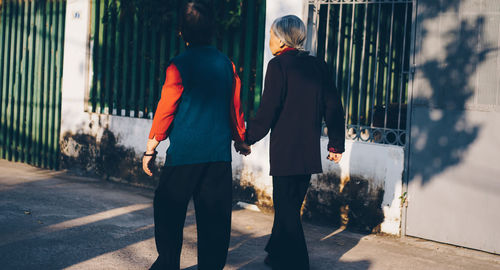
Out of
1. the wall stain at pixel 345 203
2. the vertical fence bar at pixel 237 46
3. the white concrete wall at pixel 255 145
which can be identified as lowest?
the wall stain at pixel 345 203

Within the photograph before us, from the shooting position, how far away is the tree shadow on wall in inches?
207

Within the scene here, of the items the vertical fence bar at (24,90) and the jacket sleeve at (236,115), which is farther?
the vertical fence bar at (24,90)

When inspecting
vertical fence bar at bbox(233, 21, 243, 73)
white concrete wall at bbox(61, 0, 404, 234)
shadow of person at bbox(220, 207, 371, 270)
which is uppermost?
vertical fence bar at bbox(233, 21, 243, 73)

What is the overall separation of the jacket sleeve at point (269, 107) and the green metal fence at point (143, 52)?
2583 mm

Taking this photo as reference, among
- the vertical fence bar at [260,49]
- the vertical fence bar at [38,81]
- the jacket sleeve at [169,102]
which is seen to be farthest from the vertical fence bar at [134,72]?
the jacket sleeve at [169,102]

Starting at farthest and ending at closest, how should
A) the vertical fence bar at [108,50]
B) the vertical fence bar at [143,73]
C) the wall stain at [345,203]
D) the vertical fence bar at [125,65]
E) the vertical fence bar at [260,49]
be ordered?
the vertical fence bar at [108,50]
the vertical fence bar at [125,65]
the vertical fence bar at [143,73]
the vertical fence bar at [260,49]
the wall stain at [345,203]

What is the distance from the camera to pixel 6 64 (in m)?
9.24

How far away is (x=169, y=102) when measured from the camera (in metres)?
3.50

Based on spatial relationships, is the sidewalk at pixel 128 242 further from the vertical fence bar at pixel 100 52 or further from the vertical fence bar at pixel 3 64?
the vertical fence bar at pixel 3 64

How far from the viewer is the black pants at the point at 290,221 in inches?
160

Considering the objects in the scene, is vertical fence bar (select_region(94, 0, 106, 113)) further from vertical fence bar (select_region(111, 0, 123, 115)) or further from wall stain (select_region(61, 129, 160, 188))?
wall stain (select_region(61, 129, 160, 188))

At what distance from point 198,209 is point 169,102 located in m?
0.71

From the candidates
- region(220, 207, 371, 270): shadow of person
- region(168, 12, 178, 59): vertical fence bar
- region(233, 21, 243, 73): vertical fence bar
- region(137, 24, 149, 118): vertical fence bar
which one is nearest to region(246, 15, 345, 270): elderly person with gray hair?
region(220, 207, 371, 270): shadow of person

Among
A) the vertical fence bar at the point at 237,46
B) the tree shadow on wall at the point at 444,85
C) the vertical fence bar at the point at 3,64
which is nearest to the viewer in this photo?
the tree shadow on wall at the point at 444,85
